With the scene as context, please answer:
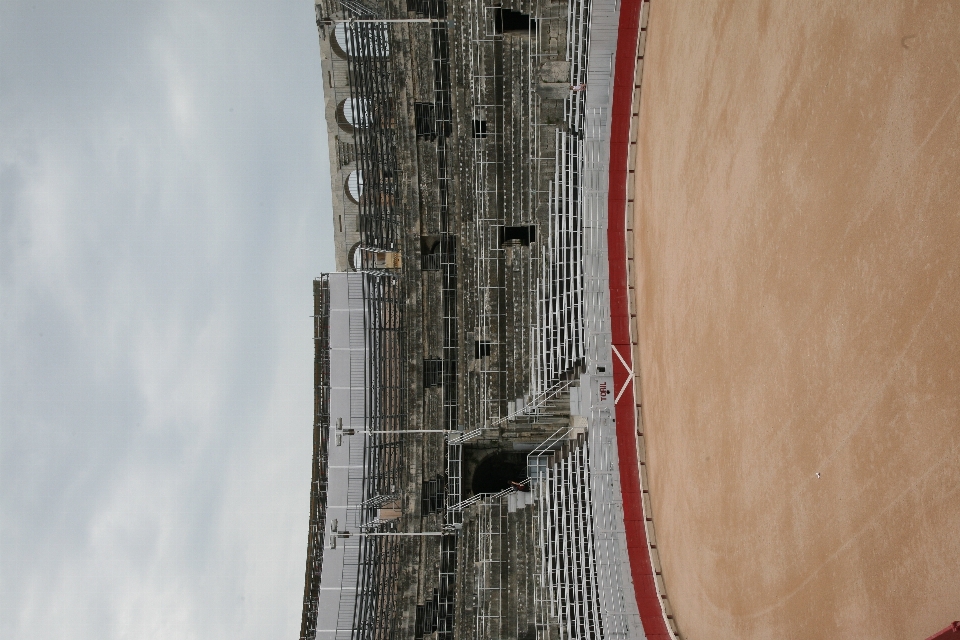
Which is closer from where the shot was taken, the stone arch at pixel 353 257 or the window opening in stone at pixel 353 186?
the window opening in stone at pixel 353 186

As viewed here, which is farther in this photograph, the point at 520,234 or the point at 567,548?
the point at 520,234

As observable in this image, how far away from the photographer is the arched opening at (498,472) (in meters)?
12.2

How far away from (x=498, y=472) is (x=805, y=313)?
704cm

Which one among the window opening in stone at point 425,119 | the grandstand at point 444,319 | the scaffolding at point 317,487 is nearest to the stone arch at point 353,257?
the grandstand at point 444,319

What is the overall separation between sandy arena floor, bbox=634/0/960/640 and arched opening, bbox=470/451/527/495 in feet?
10.7

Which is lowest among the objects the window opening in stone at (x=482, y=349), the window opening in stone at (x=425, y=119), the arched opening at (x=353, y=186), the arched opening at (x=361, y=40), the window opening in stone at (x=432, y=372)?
the window opening in stone at (x=432, y=372)

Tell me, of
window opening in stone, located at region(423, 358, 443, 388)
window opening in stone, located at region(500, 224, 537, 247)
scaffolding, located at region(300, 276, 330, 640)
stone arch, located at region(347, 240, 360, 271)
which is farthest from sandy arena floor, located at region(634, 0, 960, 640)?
→ scaffolding, located at region(300, 276, 330, 640)

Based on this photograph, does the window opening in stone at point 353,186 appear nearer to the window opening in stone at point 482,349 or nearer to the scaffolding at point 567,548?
the window opening in stone at point 482,349

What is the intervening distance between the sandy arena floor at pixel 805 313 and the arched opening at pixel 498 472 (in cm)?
325

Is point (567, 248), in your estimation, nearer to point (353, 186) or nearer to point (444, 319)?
Answer: point (444, 319)

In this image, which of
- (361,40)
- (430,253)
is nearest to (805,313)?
(430,253)

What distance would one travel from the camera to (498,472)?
12273 millimetres

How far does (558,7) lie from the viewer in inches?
434

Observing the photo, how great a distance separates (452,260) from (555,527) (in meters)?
4.35
